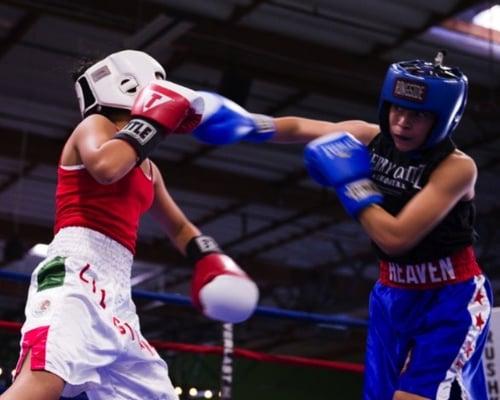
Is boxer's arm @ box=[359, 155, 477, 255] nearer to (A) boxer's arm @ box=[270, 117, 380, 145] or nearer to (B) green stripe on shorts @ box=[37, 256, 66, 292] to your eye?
(A) boxer's arm @ box=[270, 117, 380, 145]

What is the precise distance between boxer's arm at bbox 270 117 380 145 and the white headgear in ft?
1.32

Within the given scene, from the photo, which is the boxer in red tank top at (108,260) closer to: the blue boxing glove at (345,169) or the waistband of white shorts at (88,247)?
the waistband of white shorts at (88,247)

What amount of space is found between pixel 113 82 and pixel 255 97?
5395mm

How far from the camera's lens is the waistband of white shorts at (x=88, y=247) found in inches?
83.4

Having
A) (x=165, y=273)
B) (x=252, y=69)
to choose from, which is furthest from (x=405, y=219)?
(x=165, y=273)


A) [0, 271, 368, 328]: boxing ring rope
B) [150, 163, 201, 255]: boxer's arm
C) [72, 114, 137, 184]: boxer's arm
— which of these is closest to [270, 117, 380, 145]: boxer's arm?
[150, 163, 201, 255]: boxer's arm

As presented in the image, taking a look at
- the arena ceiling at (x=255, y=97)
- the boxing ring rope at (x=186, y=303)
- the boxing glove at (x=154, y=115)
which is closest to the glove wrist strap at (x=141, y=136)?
the boxing glove at (x=154, y=115)

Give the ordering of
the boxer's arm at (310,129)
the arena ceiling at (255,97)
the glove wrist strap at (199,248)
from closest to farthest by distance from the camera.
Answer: the glove wrist strap at (199,248) → the boxer's arm at (310,129) → the arena ceiling at (255,97)

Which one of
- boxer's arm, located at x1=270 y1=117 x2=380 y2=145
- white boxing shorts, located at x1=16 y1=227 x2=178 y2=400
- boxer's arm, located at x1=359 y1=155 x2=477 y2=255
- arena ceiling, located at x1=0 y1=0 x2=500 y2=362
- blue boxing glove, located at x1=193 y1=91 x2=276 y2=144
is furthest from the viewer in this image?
arena ceiling, located at x1=0 y1=0 x2=500 y2=362

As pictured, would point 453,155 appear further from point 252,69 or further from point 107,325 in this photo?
point 252,69

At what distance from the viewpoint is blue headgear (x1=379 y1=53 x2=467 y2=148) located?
2.15 metres

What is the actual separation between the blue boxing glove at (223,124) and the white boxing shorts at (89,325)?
387 mm

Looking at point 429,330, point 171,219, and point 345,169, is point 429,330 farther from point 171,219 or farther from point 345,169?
point 171,219

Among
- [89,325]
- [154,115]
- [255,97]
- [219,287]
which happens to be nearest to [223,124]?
[154,115]
